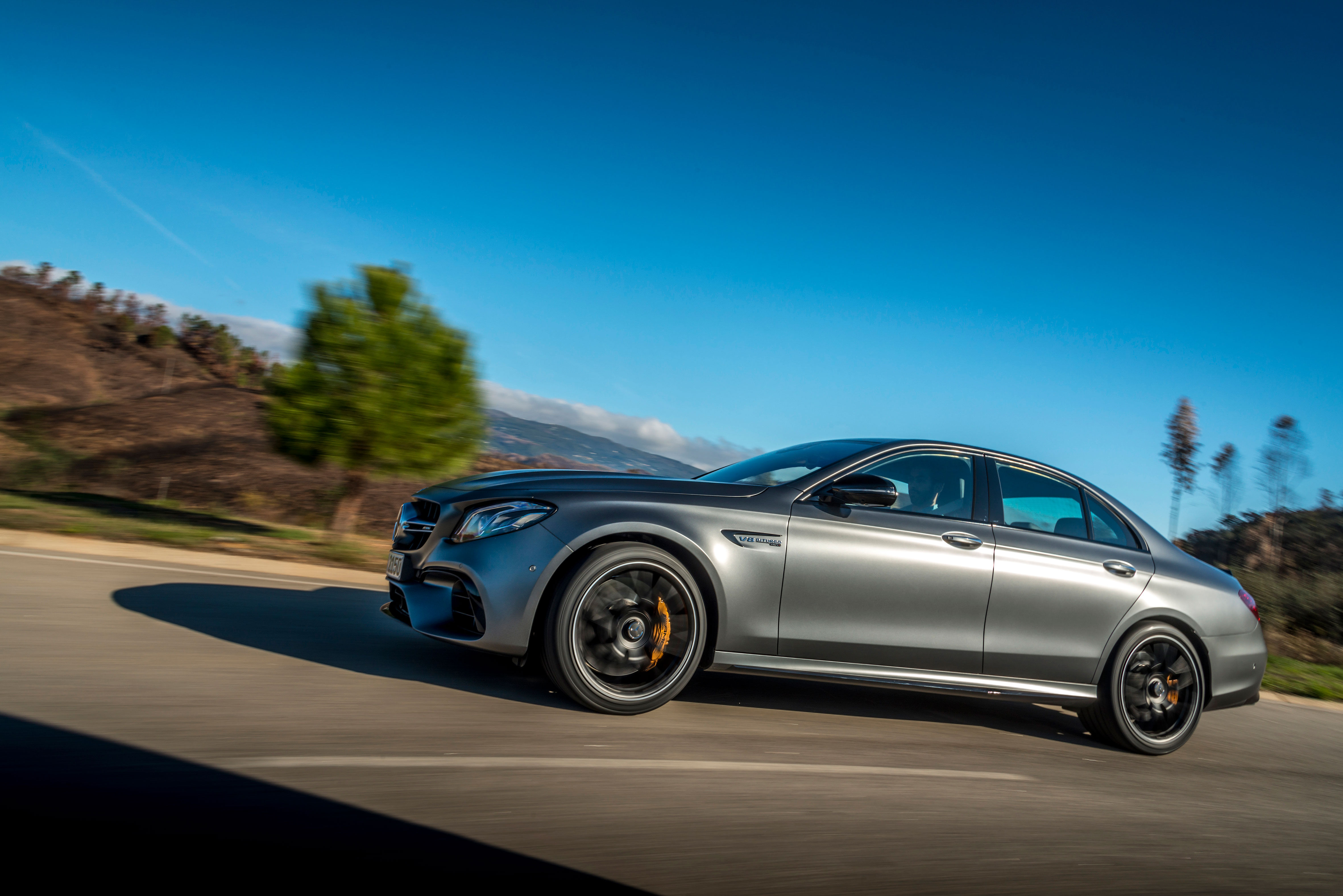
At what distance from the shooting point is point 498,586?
4.34 m

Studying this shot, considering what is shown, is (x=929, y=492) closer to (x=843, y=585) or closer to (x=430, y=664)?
(x=843, y=585)

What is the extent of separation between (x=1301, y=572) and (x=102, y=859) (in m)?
20.0

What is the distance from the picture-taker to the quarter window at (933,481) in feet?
17.5

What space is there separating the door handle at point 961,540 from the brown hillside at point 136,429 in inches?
84.6

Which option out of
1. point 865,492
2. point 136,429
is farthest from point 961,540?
point 136,429

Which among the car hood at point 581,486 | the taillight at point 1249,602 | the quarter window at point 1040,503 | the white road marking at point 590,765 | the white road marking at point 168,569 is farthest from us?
the white road marking at point 168,569

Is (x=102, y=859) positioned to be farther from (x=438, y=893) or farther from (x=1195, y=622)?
(x=1195, y=622)

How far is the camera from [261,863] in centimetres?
244

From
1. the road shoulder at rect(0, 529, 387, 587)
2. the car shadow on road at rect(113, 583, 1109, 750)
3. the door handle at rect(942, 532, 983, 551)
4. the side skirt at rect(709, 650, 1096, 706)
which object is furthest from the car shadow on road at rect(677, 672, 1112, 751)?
the road shoulder at rect(0, 529, 387, 587)

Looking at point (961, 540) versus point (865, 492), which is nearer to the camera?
point (865, 492)

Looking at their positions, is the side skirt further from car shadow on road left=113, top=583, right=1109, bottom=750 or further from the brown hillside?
the brown hillside

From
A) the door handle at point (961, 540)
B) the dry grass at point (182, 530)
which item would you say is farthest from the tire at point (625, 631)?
the dry grass at point (182, 530)

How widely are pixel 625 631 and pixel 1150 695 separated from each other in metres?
3.53

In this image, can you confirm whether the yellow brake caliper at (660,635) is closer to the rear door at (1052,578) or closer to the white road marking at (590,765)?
the white road marking at (590,765)
